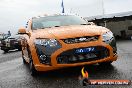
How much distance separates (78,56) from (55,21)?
77.1 inches

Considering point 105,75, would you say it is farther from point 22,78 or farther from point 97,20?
point 97,20

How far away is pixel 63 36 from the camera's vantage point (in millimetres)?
7152

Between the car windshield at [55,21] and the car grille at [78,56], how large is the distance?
156 cm

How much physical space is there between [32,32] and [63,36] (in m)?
1.25

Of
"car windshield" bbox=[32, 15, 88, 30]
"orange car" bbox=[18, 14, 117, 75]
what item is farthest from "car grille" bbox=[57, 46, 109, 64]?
"car windshield" bbox=[32, 15, 88, 30]

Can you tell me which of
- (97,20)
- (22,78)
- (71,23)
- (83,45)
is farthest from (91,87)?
(97,20)

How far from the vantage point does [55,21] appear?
880 cm

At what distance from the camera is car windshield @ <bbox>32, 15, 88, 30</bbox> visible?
8.59 metres

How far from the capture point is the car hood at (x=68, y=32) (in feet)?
23.6

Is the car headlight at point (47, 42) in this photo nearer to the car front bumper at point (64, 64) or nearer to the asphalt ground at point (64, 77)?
the car front bumper at point (64, 64)

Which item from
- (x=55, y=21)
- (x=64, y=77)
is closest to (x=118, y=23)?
(x=55, y=21)

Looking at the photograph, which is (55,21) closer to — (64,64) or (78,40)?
(78,40)

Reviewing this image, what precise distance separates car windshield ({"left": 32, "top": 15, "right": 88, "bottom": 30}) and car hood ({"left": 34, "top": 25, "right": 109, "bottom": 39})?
632 mm

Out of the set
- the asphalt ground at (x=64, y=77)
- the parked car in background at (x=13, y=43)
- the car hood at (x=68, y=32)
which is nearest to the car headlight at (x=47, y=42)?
the car hood at (x=68, y=32)
